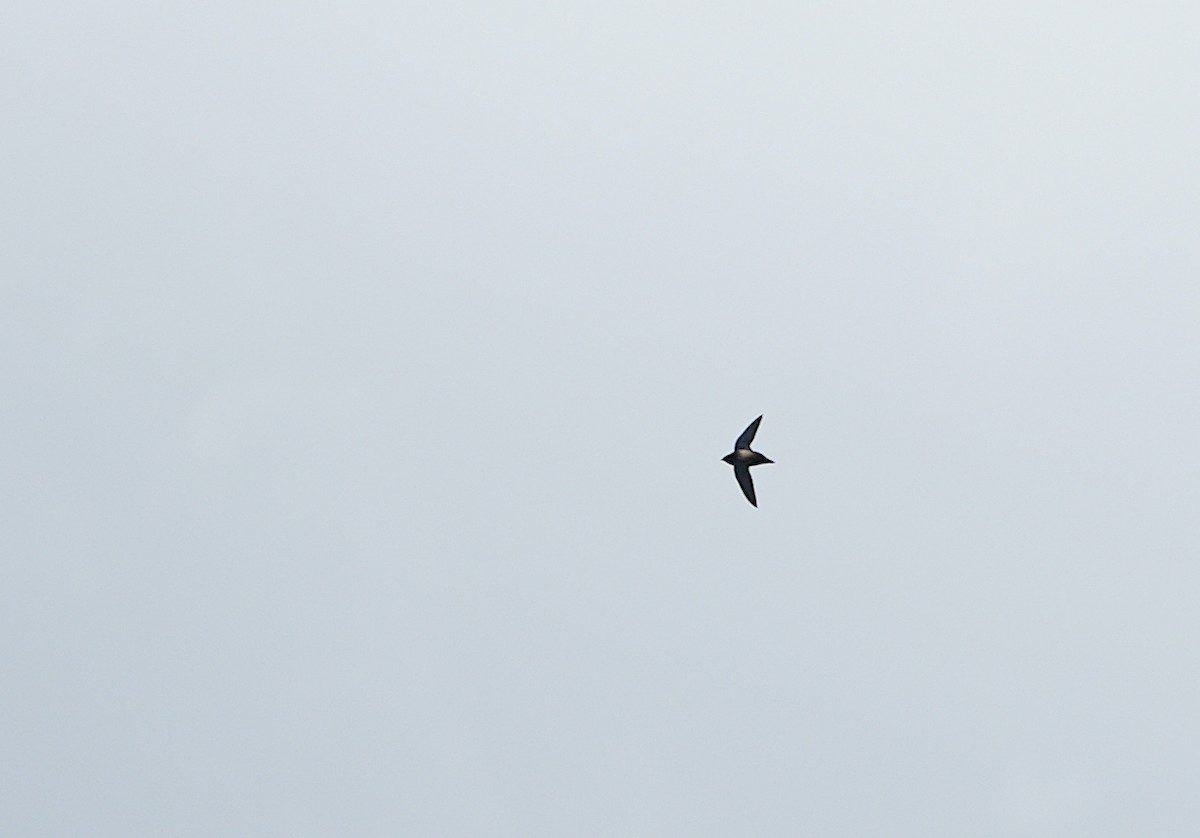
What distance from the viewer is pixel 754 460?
68.4 meters

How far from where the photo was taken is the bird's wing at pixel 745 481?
68.8m

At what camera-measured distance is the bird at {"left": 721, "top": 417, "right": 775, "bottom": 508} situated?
6819cm

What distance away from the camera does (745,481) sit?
6925 centimetres

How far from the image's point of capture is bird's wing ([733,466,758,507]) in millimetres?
68812

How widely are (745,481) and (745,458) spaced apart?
61.8 inches

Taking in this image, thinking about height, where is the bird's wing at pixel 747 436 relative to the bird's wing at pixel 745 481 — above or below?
above

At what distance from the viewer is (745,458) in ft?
225

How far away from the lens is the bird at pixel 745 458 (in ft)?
224

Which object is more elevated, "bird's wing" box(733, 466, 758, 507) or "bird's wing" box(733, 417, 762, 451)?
"bird's wing" box(733, 417, 762, 451)
